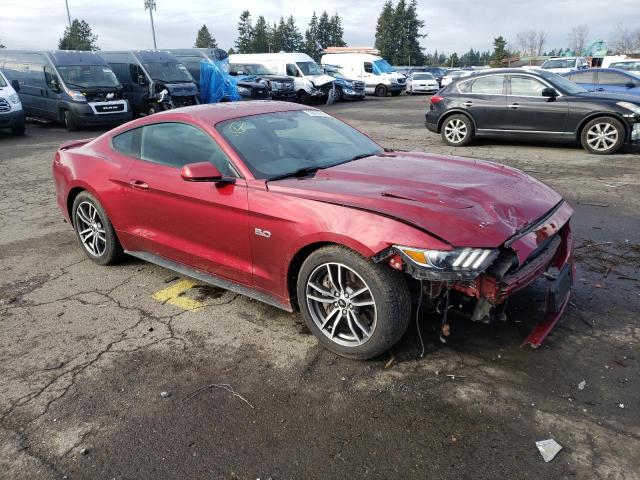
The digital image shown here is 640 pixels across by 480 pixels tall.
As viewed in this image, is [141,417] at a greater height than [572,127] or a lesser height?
lesser

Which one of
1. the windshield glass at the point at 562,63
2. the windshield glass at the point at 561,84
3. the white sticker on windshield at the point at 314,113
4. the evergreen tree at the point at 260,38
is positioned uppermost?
the evergreen tree at the point at 260,38

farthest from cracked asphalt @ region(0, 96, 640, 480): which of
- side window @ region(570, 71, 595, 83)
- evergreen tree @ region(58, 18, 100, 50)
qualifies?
evergreen tree @ region(58, 18, 100, 50)

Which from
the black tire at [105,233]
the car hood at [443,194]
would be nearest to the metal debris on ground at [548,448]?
the car hood at [443,194]

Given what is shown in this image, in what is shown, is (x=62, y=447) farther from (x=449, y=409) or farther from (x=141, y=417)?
(x=449, y=409)

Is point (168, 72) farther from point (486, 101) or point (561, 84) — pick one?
point (561, 84)

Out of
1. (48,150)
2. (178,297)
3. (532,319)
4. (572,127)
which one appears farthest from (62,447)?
(48,150)

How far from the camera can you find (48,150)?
41.1 feet

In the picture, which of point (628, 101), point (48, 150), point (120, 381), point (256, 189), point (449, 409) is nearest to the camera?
point (449, 409)

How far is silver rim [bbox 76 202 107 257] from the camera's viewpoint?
4934 millimetres

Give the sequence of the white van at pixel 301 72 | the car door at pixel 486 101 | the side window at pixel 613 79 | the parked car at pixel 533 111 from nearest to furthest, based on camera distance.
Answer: the parked car at pixel 533 111 < the car door at pixel 486 101 < the side window at pixel 613 79 < the white van at pixel 301 72

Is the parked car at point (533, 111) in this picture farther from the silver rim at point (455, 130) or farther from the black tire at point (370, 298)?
the black tire at point (370, 298)

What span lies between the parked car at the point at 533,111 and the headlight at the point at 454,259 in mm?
8519

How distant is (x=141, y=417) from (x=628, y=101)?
10151mm

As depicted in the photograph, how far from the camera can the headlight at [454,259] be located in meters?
2.79
